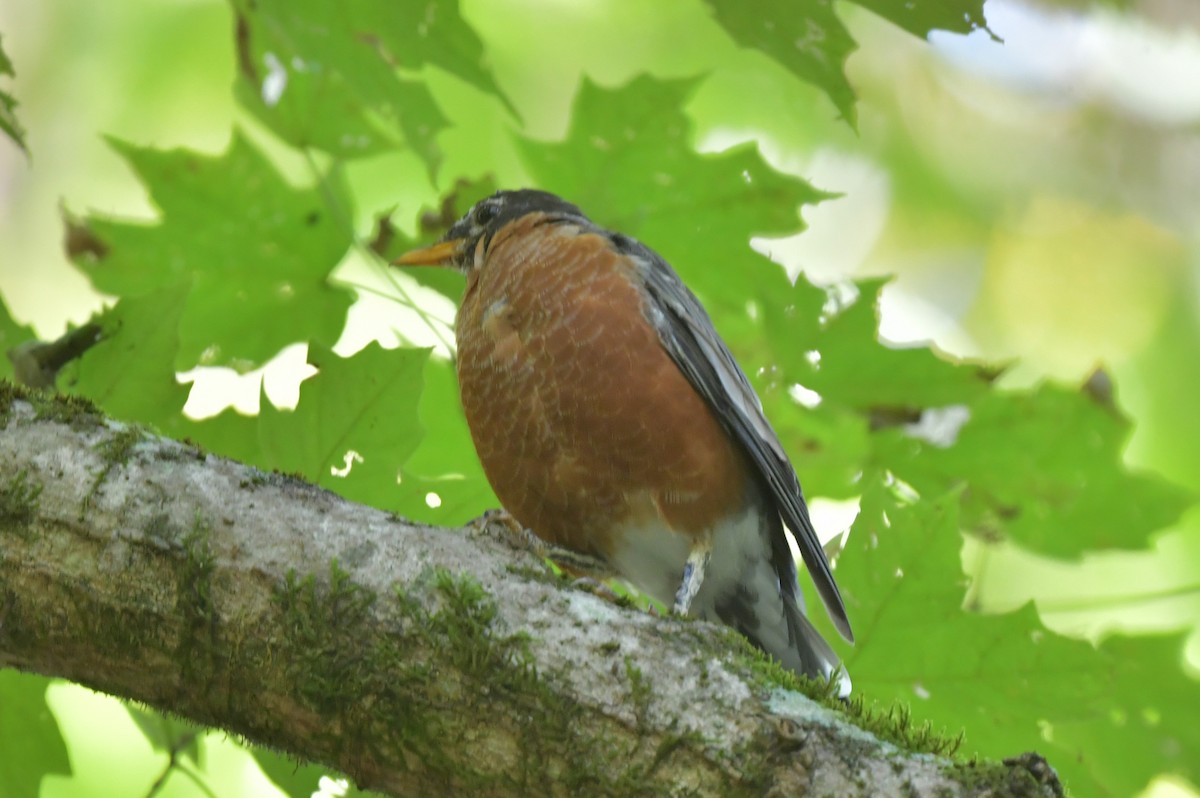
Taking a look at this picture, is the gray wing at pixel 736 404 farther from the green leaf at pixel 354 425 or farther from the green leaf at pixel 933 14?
the green leaf at pixel 933 14

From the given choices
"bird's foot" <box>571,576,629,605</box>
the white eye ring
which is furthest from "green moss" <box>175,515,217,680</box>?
the white eye ring

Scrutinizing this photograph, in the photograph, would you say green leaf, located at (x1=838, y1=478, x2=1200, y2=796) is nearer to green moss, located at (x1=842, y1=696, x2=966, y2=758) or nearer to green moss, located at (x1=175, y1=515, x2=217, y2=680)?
green moss, located at (x1=842, y1=696, x2=966, y2=758)

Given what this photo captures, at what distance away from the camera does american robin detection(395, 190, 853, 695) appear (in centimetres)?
277

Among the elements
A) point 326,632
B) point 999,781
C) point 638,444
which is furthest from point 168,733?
point 999,781

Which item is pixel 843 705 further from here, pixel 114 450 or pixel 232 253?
pixel 232 253

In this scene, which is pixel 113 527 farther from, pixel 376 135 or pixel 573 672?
pixel 376 135

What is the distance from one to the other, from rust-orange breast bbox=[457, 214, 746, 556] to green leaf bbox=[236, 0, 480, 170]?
50 cm

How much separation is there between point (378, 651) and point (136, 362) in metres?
1.07

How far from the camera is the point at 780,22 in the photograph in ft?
6.70

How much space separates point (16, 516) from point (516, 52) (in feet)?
16.8

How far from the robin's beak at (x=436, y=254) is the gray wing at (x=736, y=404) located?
60cm

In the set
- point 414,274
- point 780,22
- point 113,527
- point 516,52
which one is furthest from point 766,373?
point 516,52

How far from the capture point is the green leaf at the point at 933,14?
186cm

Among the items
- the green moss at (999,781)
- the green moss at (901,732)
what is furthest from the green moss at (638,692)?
the green moss at (999,781)
